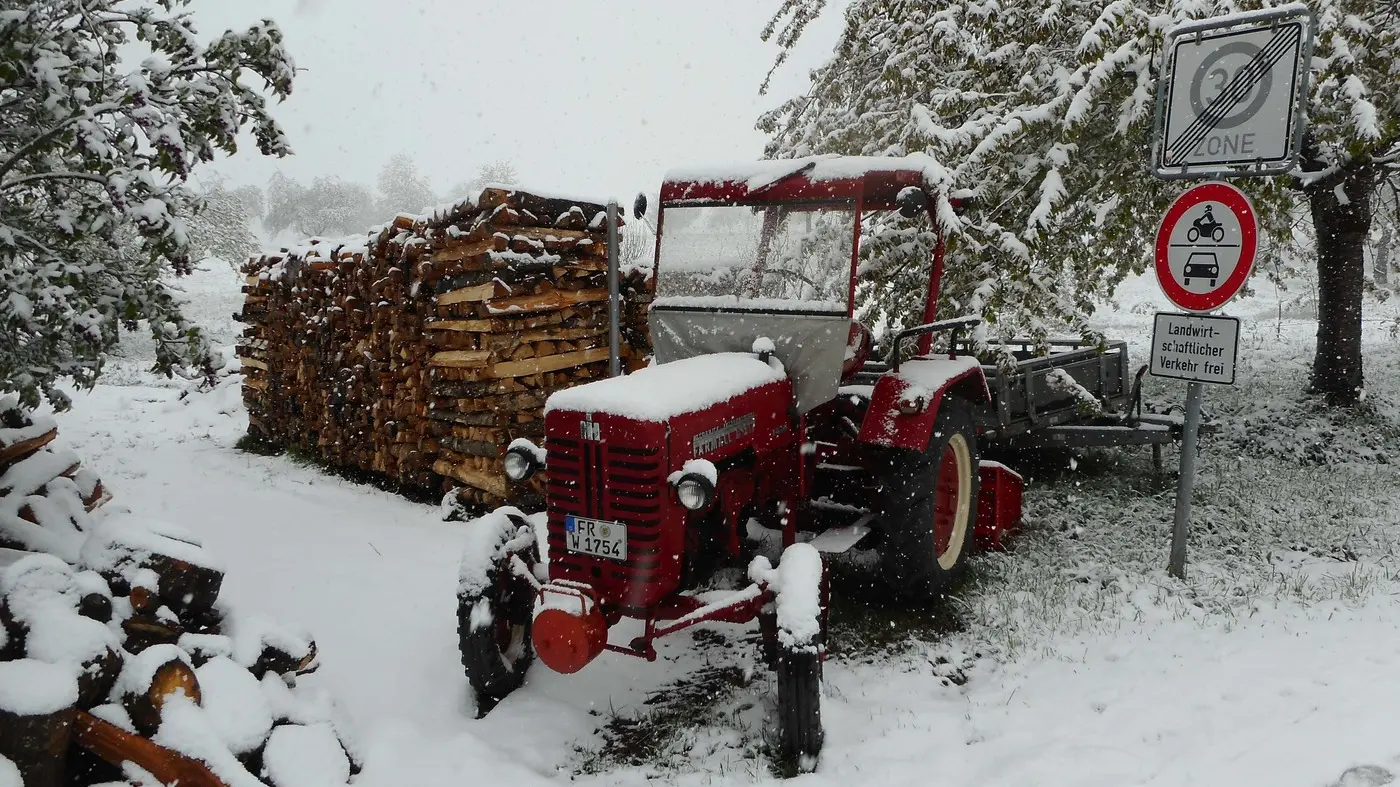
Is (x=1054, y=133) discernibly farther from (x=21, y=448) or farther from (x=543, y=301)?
(x=21, y=448)

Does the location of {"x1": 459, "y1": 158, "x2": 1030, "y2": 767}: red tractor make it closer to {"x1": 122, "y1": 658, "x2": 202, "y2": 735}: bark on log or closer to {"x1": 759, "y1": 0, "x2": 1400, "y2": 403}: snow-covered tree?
{"x1": 759, "y1": 0, "x2": 1400, "y2": 403}: snow-covered tree

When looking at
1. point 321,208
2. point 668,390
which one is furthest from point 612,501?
point 321,208

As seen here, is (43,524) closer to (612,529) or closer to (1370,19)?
(612,529)

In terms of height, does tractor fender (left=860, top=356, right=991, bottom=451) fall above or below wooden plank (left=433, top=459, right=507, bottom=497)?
above

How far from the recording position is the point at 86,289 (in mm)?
3383

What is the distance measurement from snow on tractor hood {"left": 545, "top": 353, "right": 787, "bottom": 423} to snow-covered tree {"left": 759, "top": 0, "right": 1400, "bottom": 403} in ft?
5.13

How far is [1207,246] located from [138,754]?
5.02 meters

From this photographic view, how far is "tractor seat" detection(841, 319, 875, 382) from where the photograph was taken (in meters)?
4.33

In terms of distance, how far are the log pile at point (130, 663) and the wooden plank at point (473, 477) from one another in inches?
90.0

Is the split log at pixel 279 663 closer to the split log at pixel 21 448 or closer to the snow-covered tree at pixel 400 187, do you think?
the split log at pixel 21 448

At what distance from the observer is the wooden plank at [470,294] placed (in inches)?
217

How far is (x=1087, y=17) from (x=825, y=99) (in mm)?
3237

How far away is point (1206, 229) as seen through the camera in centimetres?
429

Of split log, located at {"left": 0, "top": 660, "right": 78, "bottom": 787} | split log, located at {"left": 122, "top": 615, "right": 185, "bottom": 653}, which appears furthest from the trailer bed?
split log, located at {"left": 0, "top": 660, "right": 78, "bottom": 787}
